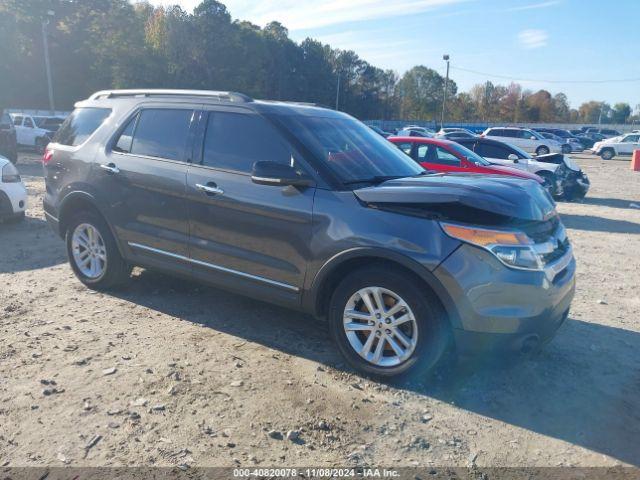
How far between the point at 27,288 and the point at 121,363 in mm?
2303

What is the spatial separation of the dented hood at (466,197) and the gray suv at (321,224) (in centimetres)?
1

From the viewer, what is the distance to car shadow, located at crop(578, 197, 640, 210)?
14141mm

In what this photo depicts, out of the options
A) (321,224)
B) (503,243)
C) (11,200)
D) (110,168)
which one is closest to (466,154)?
(110,168)

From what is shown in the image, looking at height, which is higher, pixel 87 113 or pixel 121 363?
pixel 87 113

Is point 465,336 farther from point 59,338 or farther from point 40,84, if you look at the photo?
point 40,84

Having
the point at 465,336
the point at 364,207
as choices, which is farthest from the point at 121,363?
the point at 465,336

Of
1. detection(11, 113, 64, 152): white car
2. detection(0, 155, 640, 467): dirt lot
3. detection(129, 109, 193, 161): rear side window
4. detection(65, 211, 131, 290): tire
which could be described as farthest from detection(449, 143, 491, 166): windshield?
detection(11, 113, 64, 152): white car

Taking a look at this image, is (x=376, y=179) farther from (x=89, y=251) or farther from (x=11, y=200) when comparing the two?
(x=11, y=200)

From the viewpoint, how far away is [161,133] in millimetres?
4961

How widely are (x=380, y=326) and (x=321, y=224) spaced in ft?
2.71

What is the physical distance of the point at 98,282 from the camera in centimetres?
552

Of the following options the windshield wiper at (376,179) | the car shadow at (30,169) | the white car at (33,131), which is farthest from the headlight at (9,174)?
the white car at (33,131)

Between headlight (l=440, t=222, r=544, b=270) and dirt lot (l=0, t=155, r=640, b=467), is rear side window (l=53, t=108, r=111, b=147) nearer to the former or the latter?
dirt lot (l=0, t=155, r=640, b=467)

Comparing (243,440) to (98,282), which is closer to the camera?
(243,440)
